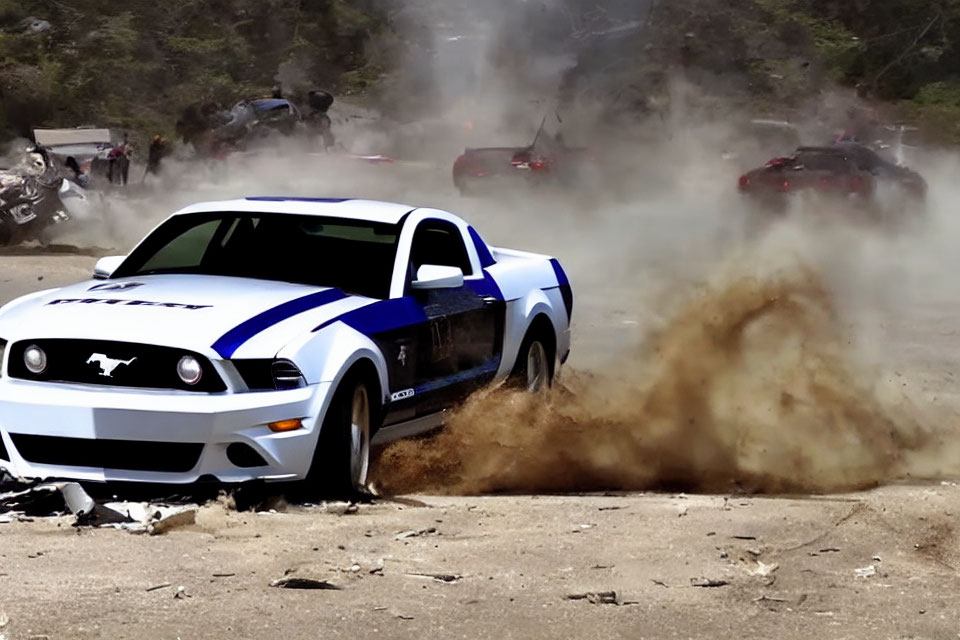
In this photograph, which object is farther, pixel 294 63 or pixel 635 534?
pixel 294 63

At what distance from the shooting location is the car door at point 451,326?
25.3 ft

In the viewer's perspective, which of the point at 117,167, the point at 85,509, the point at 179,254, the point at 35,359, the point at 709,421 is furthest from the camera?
the point at 117,167

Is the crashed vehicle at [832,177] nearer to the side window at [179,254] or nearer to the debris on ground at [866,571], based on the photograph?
the side window at [179,254]

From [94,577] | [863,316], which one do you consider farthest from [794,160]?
[94,577]

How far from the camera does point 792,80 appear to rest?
152 feet

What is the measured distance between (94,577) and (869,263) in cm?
1848

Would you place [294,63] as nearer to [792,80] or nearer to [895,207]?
[792,80]

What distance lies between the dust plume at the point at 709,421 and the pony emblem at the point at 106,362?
142cm

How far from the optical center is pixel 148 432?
6441mm

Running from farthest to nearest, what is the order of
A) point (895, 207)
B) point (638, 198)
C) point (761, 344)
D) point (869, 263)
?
point (638, 198), point (895, 207), point (869, 263), point (761, 344)

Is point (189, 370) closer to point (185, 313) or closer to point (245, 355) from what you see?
point (245, 355)

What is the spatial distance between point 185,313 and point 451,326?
61.2 inches

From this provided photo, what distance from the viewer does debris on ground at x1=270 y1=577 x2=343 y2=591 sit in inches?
208

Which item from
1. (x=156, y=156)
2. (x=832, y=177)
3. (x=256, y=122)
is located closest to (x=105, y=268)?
(x=832, y=177)
